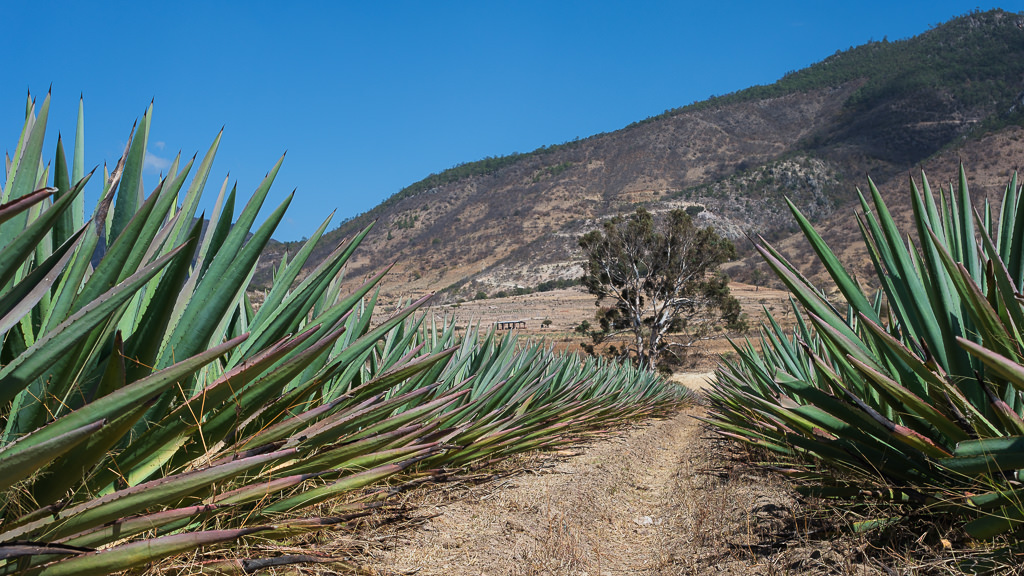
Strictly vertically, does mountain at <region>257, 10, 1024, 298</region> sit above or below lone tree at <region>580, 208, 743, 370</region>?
above

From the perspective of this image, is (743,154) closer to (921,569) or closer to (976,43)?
(976,43)

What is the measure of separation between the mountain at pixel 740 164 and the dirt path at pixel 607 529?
177 ft

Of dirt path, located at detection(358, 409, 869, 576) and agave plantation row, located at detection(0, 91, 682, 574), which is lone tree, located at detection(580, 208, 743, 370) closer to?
dirt path, located at detection(358, 409, 869, 576)

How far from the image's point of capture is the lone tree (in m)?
26.7

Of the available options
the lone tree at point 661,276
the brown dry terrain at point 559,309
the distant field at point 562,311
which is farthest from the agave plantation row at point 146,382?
the brown dry terrain at point 559,309

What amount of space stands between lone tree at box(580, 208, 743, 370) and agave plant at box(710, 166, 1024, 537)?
23735 mm

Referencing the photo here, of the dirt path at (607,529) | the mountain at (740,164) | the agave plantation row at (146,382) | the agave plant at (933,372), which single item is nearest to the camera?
the agave plantation row at (146,382)

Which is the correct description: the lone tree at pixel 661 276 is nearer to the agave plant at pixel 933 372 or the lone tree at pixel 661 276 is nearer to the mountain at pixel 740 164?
the agave plant at pixel 933 372

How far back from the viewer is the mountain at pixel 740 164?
228 ft

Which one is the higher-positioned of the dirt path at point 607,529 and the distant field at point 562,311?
the dirt path at point 607,529

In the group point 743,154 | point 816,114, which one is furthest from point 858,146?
point 816,114

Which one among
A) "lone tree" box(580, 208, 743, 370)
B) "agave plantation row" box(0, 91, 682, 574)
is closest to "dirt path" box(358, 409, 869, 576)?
"agave plantation row" box(0, 91, 682, 574)

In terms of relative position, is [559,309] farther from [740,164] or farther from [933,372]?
[740,164]

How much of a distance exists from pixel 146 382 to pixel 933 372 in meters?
1.96
